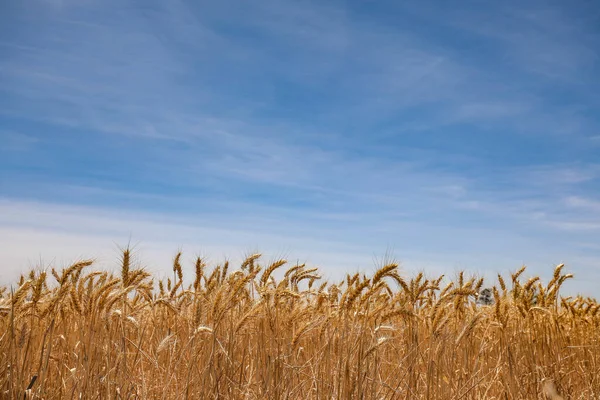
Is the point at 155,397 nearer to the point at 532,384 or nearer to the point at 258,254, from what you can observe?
the point at 258,254

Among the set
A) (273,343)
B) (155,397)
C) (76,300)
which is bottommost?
(155,397)

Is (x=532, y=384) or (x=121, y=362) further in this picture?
(x=532, y=384)

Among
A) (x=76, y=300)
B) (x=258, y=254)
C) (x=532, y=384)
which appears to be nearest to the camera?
(x=76, y=300)

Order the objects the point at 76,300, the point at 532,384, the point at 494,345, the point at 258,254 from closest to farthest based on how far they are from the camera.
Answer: the point at 76,300
the point at 258,254
the point at 532,384
the point at 494,345

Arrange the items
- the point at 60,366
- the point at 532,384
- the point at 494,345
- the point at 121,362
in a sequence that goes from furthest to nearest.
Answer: the point at 494,345
the point at 532,384
the point at 60,366
the point at 121,362

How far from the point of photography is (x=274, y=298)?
3.52 meters

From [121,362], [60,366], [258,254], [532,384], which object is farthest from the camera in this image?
[532,384]

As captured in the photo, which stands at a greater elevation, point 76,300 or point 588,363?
point 76,300

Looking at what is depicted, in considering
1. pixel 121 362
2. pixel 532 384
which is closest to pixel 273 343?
pixel 121 362

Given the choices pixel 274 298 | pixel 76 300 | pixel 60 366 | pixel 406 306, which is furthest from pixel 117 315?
pixel 406 306

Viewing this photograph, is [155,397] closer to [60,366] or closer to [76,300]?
[60,366]

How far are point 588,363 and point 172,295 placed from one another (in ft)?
16.3

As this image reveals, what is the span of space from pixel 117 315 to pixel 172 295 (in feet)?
4.47

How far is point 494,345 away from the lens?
19.1 ft
